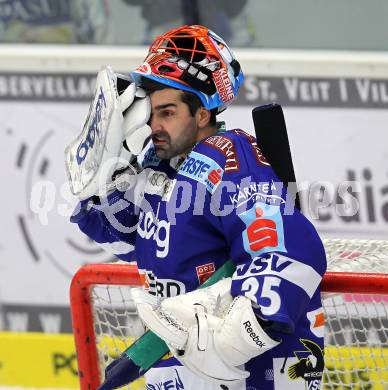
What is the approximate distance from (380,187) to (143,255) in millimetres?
1789

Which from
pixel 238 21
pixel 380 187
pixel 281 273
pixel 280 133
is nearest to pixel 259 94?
→ pixel 238 21

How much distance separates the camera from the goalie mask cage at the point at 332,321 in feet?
9.01

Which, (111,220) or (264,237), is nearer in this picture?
(264,237)

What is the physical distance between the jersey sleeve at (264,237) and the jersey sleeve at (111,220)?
35cm

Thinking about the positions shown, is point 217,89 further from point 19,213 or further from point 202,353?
point 19,213

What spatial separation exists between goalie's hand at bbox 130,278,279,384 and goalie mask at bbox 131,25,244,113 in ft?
1.45

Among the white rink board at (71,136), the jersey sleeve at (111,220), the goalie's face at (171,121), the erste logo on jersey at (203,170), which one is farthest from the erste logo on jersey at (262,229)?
the white rink board at (71,136)

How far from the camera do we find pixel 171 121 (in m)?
2.32

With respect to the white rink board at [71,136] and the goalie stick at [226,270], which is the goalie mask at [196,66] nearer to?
the goalie stick at [226,270]

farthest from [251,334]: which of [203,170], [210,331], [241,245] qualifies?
[203,170]

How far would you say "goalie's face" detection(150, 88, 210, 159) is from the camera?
231 cm

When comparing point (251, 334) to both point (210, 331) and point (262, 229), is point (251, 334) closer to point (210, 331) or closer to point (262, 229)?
point (210, 331)

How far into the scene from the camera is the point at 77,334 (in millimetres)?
2863

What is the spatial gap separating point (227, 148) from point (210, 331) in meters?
0.39
